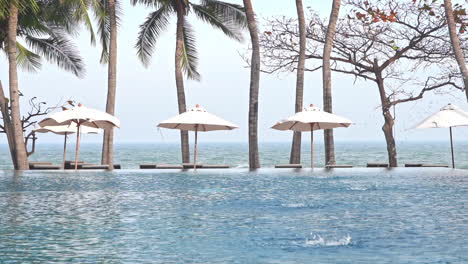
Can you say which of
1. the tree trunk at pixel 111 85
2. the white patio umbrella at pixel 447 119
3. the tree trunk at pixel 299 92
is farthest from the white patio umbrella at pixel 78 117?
the white patio umbrella at pixel 447 119

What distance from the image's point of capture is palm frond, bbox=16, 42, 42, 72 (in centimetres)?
2997

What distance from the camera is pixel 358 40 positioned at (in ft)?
96.8

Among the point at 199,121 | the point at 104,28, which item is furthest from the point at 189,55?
the point at 199,121

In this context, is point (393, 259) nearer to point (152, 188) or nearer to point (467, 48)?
point (152, 188)

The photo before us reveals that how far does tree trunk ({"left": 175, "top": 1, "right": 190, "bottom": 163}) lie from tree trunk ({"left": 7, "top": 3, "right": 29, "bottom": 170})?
6902mm

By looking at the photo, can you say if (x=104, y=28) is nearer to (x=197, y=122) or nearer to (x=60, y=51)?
(x=60, y=51)

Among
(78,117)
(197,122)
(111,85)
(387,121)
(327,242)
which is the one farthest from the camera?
(387,121)

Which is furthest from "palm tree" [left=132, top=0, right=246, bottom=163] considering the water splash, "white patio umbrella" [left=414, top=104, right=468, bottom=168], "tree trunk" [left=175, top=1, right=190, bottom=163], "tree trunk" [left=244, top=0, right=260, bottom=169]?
the water splash

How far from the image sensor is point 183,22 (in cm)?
2950

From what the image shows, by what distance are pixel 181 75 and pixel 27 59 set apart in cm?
808

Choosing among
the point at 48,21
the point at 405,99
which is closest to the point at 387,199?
the point at 405,99

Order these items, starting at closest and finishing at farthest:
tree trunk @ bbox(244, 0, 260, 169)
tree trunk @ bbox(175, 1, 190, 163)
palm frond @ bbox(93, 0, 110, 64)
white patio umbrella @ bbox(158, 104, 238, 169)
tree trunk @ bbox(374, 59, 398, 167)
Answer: white patio umbrella @ bbox(158, 104, 238, 169) < tree trunk @ bbox(244, 0, 260, 169) < palm frond @ bbox(93, 0, 110, 64) < tree trunk @ bbox(175, 1, 190, 163) < tree trunk @ bbox(374, 59, 398, 167)

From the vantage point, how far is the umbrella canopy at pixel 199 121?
22.3 metres

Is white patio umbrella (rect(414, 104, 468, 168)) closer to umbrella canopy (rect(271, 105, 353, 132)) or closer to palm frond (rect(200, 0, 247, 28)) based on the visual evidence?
umbrella canopy (rect(271, 105, 353, 132))
